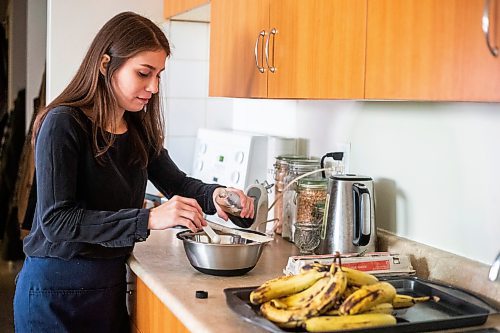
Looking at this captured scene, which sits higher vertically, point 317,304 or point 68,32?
point 68,32

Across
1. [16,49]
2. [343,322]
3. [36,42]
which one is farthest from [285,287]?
[16,49]

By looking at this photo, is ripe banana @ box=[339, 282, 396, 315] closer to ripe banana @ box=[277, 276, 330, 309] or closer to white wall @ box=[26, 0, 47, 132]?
ripe banana @ box=[277, 276, 330, 309]

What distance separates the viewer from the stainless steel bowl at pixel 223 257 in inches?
77.2

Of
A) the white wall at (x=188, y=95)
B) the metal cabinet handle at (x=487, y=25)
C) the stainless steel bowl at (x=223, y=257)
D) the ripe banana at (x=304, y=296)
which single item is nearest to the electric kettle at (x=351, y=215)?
the stainless steel bowl at (x=223, y=257)

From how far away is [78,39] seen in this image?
9.92ft

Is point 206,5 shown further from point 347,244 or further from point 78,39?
point 347,244

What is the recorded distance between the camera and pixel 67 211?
6.32 feet

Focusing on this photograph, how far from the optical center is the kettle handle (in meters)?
2.08

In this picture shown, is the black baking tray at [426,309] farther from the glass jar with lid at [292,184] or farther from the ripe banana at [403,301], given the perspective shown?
the glass jar with lid at [292,184]

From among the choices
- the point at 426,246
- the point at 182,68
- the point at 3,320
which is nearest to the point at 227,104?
the point at 182,68

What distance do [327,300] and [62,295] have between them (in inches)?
33.4

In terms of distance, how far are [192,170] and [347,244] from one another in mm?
1177

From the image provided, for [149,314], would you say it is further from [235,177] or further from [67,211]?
[235,177]

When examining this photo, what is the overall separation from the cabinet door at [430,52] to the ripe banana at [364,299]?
39 centimetres
